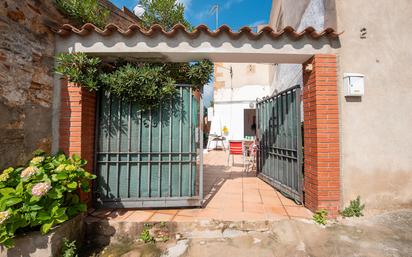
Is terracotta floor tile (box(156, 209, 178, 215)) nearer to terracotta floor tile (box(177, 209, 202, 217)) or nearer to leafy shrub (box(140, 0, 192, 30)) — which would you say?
terracotta floor tile (box(177, 209, 202, 217))

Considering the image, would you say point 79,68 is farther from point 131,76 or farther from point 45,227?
point 45,227

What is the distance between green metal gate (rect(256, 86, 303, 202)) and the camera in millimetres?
3883

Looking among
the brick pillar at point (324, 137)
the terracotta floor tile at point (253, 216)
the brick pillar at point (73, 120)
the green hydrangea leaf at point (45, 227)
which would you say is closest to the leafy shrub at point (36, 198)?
the green hydrangea leaf at point (45, 227)

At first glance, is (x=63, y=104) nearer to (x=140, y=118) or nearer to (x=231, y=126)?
(x=140, y=118)

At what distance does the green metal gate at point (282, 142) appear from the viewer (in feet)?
12.7

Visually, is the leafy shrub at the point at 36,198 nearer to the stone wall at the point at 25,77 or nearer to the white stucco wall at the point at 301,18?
the stone wall at the point at 25,77

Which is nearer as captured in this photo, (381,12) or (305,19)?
(381,12)

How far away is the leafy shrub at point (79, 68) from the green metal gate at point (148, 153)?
18.8 inches

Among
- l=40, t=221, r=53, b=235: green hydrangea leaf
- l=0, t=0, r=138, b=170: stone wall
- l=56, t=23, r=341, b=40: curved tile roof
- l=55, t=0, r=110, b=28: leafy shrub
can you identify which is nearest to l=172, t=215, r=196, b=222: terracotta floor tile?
l=40, t=221, r=53, b=235: green hydrangea leaf

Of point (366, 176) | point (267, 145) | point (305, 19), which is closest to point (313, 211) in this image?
point (366, 176)

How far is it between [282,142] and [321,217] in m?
1.72

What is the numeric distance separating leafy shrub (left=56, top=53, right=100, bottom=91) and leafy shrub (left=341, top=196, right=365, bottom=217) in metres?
4.35

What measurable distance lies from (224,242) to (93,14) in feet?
14.1

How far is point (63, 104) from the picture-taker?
10.8 ft
